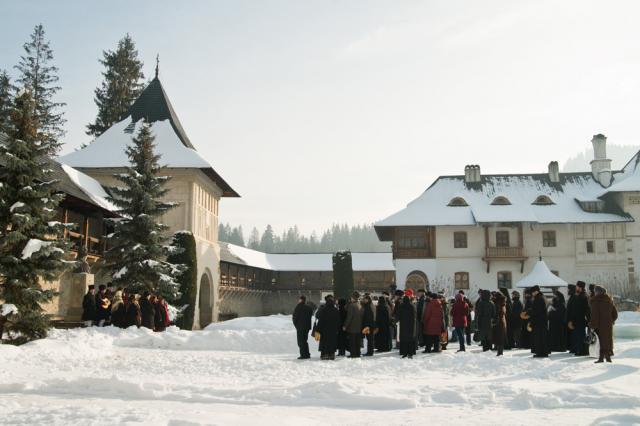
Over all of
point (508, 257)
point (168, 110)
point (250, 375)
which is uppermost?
point (168, 110)

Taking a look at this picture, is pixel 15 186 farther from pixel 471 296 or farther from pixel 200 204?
pixel 471 296

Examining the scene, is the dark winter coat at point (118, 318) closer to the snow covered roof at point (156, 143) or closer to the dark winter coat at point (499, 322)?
the dark winter coat at point (499, 322)

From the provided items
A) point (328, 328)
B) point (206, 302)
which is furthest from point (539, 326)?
point (206, 302)

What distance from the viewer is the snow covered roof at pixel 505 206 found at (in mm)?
38375

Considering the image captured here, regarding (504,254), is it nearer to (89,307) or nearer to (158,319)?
(158,319)

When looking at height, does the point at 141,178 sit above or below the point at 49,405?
above

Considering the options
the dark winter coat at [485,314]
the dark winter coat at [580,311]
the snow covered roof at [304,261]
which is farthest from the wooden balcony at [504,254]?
the dark winter coat at [580,311]

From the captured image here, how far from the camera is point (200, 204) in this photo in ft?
103

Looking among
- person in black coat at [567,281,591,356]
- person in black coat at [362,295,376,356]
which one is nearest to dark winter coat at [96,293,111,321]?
person in black coat at [362,295,376,356]

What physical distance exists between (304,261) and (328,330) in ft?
123

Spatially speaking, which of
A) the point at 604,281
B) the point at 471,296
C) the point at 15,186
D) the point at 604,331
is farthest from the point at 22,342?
the point at 604,281

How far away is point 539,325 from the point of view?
45.7 ft

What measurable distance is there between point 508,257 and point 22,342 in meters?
30.0

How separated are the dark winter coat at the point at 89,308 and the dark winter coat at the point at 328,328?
26.3 ft
